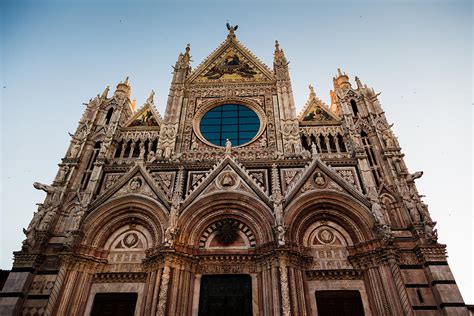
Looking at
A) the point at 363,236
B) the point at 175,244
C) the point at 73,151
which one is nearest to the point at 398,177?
the point at 363,236

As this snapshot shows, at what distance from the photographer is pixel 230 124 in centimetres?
1678

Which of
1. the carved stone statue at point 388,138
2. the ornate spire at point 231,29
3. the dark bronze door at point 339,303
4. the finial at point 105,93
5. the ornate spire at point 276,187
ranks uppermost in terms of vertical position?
the ornate spire at point 231,29

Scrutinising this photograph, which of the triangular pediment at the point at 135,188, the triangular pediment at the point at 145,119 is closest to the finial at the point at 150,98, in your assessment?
the triangular pediment at the point at 145,119

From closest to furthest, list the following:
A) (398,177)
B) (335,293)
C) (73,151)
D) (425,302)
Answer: (425,302) → (335,293) → (398,177) → (73,151)

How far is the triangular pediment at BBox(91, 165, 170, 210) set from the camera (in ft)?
42.2

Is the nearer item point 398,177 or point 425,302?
point 425,302

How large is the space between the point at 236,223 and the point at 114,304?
5143mm

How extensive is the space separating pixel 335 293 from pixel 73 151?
500 inches

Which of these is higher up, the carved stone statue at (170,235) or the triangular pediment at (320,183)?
the triangular pediment at (320,183)

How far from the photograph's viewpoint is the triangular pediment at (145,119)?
16.6 meters

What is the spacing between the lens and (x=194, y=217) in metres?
12.3

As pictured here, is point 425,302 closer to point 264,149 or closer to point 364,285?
point 364,285

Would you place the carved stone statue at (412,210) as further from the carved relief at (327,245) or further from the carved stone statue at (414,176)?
the carved relief at (327,245)

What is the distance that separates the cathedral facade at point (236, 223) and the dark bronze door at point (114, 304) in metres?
0.04
